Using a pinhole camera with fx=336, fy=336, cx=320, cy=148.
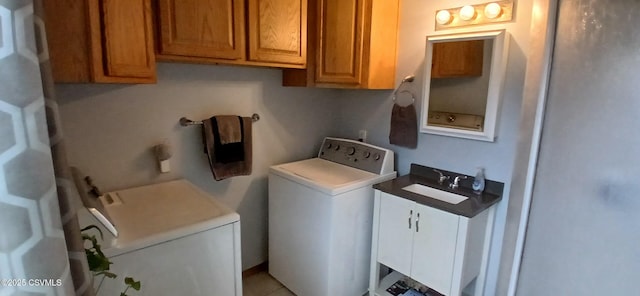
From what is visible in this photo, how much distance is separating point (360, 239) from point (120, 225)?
4.78ft

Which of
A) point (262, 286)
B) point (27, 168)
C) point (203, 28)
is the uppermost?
point (203, 28)

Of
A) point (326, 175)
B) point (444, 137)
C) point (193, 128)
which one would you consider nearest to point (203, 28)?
point (193, 128)

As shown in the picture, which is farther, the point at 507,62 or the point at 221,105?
the point at 221,105

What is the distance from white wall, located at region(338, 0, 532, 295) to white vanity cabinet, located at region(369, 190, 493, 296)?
23cm

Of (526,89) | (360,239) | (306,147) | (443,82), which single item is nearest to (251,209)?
(306,147)

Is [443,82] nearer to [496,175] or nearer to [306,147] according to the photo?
[496,175]

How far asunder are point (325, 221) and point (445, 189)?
81 centimetres

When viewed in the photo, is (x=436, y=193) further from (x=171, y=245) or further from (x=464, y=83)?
(x=171, y=245)

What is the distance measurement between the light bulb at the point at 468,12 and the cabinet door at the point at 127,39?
173 cm

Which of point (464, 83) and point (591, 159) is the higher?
point (464, 83)

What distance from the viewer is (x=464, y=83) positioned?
2143mm

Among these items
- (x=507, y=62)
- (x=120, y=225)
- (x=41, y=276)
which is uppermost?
(x=507, y=62)

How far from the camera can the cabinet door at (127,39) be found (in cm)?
147

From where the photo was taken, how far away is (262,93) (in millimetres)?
2514
